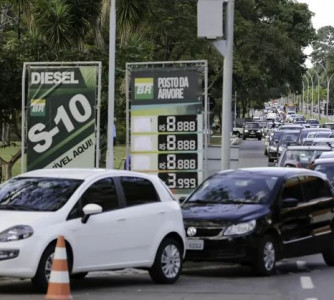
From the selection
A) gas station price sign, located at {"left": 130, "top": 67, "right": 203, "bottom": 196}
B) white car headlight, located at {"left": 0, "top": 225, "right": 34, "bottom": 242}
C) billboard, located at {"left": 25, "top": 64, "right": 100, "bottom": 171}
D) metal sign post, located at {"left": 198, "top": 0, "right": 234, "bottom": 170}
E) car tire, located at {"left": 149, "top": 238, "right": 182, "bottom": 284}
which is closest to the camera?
white car headlight, located at {"left": 0, "top": 225, "right": 34, "bottom": 242}

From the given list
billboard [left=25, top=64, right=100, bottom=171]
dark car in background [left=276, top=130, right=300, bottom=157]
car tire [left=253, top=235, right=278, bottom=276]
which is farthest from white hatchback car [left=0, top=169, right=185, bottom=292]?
dark car in background [left=276, top=130, right=300, bottom=157]

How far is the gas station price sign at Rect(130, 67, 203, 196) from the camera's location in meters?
19.8

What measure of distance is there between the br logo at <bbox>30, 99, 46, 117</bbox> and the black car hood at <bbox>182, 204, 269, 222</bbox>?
6053mm

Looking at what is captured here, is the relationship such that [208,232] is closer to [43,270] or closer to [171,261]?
[171,261]

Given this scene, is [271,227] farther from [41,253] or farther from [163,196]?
[41,253]

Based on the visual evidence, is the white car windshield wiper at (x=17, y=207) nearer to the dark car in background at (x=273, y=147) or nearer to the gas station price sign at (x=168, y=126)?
the gas station price sign at (x=168, y=126)

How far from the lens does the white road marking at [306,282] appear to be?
12.8 meters

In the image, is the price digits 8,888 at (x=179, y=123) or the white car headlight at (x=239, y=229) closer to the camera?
the white car headlight at (x=239, y=229)

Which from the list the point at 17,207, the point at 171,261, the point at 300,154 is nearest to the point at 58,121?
the point at 171,261

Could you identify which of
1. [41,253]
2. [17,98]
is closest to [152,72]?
[17,98]

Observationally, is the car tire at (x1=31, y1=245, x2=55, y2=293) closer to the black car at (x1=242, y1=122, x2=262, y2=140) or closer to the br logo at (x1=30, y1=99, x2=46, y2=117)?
the br logo at (x1=30, y1=99, x2=46, y2=117)

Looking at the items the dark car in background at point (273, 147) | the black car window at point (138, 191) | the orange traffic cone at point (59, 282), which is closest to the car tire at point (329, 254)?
the black car window at point (138, 191)

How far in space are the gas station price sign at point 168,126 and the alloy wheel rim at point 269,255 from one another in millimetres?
6051

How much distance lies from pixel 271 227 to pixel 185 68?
21.4 feet
